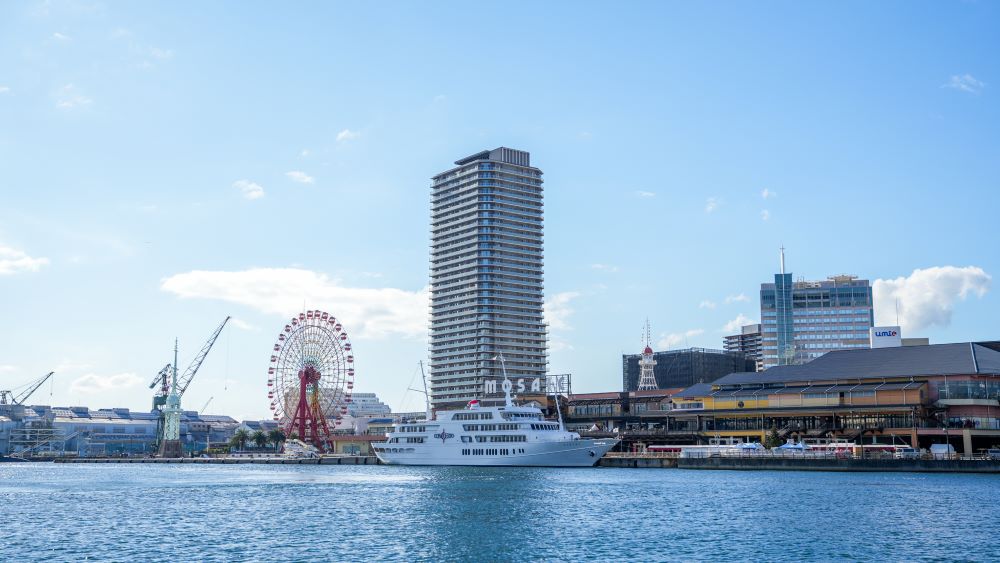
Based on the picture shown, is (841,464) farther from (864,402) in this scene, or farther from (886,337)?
(886,337)

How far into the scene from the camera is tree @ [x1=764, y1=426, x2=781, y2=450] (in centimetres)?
15362

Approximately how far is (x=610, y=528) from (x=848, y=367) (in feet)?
341

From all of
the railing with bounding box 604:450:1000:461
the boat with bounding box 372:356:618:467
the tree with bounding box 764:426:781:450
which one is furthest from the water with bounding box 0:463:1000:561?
the tree with bounding box 764:426:781:450

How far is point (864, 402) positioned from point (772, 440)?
15.1m

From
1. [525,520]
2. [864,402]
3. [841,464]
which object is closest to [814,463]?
[841,464]

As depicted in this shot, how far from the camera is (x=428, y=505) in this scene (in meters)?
86.9

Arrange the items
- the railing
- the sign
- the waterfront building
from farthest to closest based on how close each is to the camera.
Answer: the sign → the waterfront building → the railing

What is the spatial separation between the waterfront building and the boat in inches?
987

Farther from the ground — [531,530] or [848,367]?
[848,367]

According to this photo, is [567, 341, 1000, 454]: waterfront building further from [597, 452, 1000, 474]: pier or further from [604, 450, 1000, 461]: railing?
[597, 452, 1000, 474]: pier

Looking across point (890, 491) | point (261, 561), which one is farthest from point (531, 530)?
point (890, 491)

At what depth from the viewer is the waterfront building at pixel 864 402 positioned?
5674 inches

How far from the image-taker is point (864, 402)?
15138 centimetres

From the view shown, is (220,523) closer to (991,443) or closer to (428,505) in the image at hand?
(428,505)
